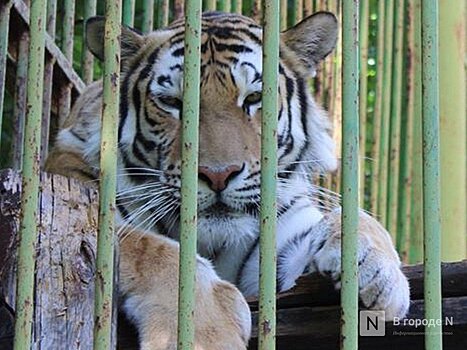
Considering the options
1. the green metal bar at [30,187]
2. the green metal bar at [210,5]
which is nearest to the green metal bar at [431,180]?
the green metal bar at [30,187]

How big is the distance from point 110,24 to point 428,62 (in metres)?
0.50

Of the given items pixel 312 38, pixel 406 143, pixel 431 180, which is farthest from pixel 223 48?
pixel 431 180

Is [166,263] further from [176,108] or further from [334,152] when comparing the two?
[334,152]

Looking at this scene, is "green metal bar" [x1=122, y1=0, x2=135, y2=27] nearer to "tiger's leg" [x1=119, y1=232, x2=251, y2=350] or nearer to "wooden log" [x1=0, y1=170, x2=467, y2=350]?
"tiger's leg" [x1=119, y1=232, x2=251, y2=350]

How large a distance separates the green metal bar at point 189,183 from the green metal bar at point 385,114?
2.37 m

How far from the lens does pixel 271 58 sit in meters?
1.70

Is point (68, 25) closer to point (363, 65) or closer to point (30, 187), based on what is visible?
point (363, 65)

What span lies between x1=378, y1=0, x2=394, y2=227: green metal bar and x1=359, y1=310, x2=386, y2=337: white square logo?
172cm

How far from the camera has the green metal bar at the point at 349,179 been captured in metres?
1.68

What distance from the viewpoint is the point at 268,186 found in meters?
1.68

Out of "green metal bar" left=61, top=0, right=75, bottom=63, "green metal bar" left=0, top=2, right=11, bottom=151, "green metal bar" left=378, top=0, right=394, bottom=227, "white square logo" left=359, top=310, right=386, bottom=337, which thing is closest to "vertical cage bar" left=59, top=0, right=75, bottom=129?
"green metal bar" left=61, top=0, right=75, bottom=63

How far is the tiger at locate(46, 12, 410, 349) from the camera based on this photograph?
2209mm

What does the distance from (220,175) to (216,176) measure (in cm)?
1

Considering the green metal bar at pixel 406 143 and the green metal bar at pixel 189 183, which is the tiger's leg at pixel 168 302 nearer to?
the green metal bar at pixel 189 183
